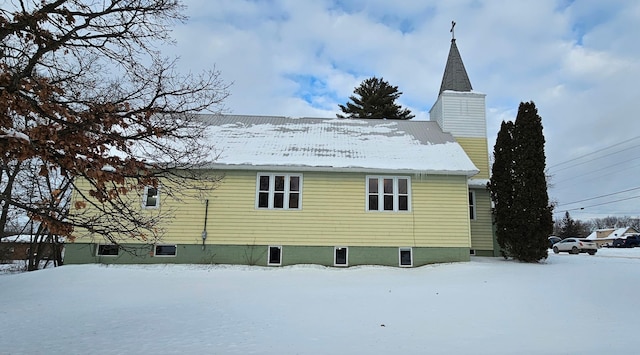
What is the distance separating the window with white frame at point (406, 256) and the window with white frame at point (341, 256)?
6.80 feet

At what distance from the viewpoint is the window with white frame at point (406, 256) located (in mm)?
15734

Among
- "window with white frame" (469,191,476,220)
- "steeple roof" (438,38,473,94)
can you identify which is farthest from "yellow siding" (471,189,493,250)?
"steeple roof" (438,38,473,94)

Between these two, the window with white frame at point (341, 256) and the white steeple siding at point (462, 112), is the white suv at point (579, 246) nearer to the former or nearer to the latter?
the white steeple siding at point (462, 112)

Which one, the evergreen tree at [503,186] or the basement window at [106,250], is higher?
the evergreen tree at [503,186]

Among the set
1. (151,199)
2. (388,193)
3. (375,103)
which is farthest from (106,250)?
(375,103)

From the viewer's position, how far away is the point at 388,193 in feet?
52.8

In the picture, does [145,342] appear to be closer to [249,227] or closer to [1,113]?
[1,113]

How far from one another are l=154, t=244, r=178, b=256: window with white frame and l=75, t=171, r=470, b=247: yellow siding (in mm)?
333

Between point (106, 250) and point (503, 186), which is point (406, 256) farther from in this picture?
point (106, 250)

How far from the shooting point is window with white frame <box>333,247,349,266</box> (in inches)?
612

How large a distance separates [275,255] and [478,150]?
1143 centimetres

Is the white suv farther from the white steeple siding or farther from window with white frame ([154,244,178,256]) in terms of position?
window with white frame ([154,244,178,256])

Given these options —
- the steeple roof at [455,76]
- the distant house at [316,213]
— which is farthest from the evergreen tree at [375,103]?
the distant house at [316,213]

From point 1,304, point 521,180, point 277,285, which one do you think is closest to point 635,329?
point 277,285
